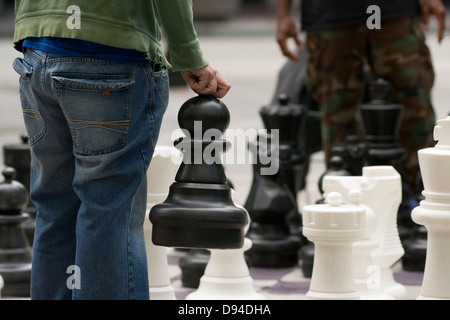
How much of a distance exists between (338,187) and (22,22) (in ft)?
3.76

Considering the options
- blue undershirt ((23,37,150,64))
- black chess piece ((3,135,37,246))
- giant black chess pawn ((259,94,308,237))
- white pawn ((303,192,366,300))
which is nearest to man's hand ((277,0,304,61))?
giant black chess pawn ((259,94,308,237))

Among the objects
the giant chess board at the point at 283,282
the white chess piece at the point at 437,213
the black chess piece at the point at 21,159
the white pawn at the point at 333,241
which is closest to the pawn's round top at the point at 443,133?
the white chess piece at the point at 437,213

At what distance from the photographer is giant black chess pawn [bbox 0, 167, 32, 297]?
3.45 metres

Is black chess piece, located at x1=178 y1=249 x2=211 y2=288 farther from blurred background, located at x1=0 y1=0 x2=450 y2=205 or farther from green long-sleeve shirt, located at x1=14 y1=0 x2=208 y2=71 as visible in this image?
green long-sleeve shirt, located at x1=14 y1=0 x2=208 y2=71

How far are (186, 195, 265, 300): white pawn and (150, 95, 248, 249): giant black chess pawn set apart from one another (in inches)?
19.2

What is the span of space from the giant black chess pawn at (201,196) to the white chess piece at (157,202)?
18.3 inches

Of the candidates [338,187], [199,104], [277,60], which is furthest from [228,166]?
[277,60]

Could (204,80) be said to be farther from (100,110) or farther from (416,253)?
(416,253)

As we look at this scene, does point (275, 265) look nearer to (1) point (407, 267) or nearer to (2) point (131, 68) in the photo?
(1) point (407, 267)

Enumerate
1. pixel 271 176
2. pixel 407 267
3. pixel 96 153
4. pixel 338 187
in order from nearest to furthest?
pixel 96 153
pixel 338 187
pixel 407 267
pixel 271 176

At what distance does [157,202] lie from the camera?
10.2 ft

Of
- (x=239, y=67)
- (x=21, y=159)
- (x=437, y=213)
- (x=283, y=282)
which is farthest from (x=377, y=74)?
(x=239, y=67)

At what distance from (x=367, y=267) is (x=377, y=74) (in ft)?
4.70

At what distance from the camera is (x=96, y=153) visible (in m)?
2.42
